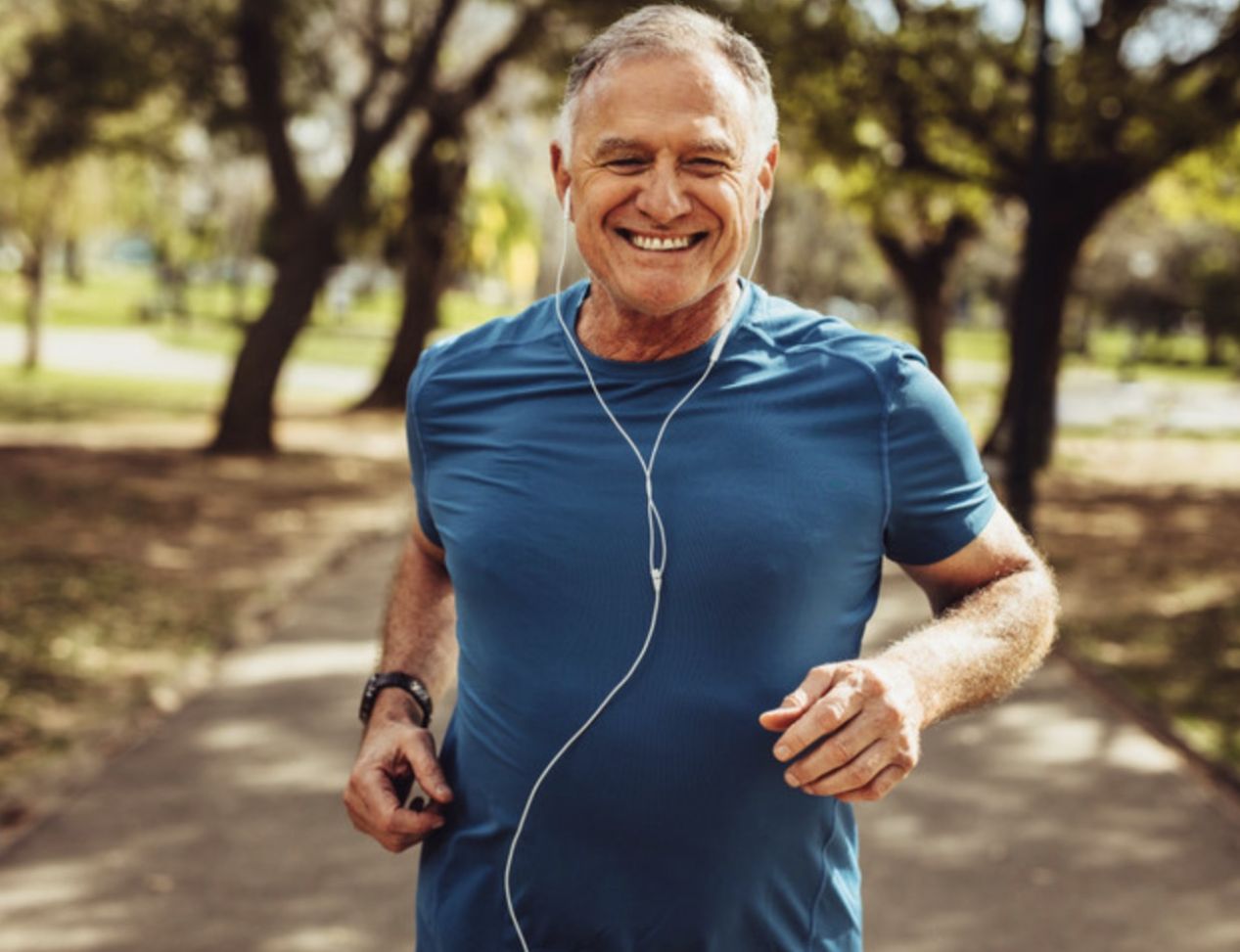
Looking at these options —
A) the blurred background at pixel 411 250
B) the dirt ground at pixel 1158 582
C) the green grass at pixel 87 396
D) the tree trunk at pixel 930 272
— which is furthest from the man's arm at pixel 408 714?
the tree trunk at pixel 930 272

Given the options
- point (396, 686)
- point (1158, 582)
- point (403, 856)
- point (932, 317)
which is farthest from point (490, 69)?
point (396, 686)

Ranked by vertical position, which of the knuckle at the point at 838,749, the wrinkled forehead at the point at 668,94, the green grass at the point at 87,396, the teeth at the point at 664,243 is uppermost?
the wrinkled forehead at the point at 668,94

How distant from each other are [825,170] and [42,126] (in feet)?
39.2

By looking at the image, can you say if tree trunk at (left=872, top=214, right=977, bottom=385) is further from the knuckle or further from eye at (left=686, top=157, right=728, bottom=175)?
the knuckle

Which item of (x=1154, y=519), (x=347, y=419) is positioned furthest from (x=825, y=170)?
(x=1154, y=519)

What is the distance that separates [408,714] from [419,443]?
448mm

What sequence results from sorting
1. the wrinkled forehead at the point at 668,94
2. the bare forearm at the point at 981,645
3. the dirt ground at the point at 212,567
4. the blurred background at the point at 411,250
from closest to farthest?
the bare forearm at the point at 981,645, the wrinkled forehead at the point at 668,94, the dirt ground at the point at 212,567, the blurred background at the point at 411,250

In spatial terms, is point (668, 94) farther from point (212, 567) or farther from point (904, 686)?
point (212, 567)

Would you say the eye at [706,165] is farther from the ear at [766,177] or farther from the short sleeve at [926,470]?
the short sleeve at [926,470]

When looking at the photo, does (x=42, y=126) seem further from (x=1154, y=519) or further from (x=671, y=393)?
(x=671, y=393)

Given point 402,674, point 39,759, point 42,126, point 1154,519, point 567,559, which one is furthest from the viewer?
point 42,126

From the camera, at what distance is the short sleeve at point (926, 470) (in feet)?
6.93

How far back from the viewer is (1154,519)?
16156mm

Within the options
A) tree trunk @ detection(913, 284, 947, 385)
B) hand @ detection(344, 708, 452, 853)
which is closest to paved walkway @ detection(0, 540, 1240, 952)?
hand @ detection(344, 708, 452, 853)
